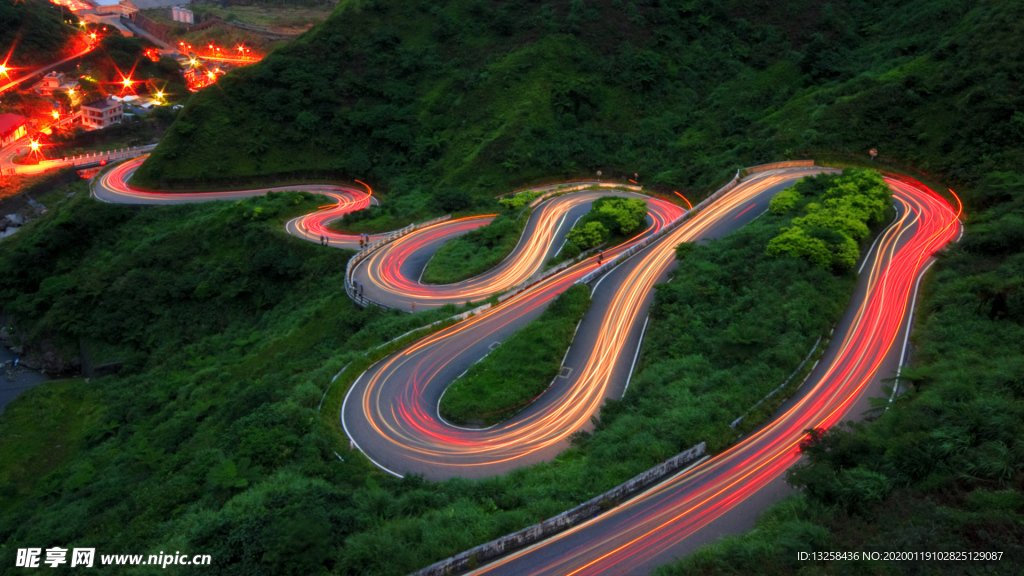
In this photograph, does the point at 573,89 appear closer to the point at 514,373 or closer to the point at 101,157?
the point at 514,373

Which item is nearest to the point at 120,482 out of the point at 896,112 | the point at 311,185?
the point at 311,185

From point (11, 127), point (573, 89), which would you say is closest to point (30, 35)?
point (11, 127)

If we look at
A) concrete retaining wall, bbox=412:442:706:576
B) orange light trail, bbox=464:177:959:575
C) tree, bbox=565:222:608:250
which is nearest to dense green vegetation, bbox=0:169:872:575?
concrete retaining wall, bbox=412:442:706:576

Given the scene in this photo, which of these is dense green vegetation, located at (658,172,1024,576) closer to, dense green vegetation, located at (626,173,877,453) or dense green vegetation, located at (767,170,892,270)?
dense green vegetation, located at (626,173,877,453)

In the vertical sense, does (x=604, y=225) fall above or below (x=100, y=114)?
below

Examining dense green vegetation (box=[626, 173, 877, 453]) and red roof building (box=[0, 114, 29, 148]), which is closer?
dense green vegetation (box=[626, 173, 877, 453])

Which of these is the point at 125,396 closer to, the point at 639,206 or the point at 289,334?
the point at 289,334
